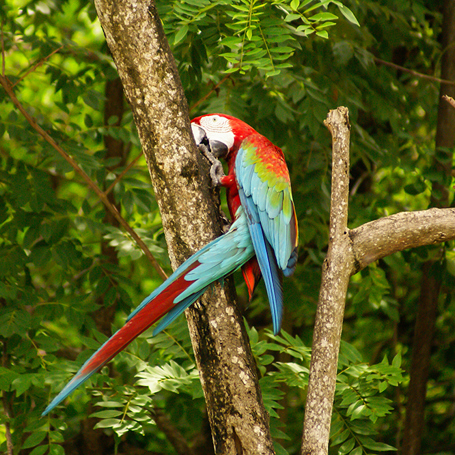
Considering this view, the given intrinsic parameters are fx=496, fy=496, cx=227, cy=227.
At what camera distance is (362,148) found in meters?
2.74

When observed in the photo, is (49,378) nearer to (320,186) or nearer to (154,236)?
(154,236)

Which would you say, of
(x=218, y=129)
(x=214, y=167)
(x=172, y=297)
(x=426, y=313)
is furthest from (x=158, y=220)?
(x=426, y=313)

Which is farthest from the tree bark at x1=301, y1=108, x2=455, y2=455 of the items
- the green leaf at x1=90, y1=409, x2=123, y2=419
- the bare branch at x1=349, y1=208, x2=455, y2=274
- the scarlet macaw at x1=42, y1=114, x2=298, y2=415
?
the green leaf at x1=90, y1=409, x2=123, y2=419

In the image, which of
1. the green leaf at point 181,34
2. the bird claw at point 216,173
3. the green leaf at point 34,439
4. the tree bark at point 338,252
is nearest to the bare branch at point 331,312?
the tree bark at point 338,252

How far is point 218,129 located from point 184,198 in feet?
1.66

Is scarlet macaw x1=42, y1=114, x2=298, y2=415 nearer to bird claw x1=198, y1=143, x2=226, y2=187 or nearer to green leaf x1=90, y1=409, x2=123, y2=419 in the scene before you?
bird claw x1=198, y1=143, x2=226, y2=187

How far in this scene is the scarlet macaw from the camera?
4.58 ft

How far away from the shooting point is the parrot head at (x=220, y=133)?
6.15 feet

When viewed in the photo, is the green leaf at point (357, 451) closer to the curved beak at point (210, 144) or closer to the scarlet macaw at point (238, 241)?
the scarlet macaw at point (238, 241)

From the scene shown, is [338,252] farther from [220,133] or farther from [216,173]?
[220,133]

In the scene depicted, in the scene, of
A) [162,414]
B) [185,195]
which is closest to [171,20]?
[185,195]

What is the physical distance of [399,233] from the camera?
1499 millimetres

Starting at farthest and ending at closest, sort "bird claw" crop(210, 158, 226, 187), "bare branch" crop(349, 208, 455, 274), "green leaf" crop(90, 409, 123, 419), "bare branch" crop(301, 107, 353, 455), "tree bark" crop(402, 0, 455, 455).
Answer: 1. "tree bark" crop(402, 0, 455, 455)
2. "green leaf" crop(90, 409, 123, 419)
3. "bird claw" crop(210, 158, 226, 187)
4. "bare branch" crop(349, 208, 455, 274)
5. "bare branch" crop(301, 107, 353, 455)

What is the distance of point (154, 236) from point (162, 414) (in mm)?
1269
